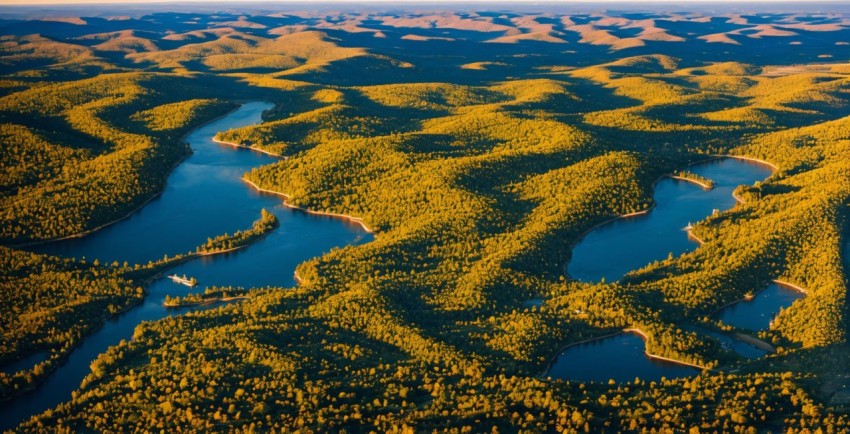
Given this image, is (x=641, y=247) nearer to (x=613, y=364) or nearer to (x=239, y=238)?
(x=613, y=364)

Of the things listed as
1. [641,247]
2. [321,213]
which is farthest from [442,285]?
[321,213]

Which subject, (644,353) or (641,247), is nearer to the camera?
(644,353)

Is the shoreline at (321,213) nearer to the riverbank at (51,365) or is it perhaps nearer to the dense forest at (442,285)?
the dense forest at (442,285)

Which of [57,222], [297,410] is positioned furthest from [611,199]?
[57,222]

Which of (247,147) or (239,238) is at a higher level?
(247,147)

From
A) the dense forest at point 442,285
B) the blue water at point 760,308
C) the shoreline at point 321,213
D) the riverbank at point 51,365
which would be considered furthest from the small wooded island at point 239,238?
the blue water at point 760,308

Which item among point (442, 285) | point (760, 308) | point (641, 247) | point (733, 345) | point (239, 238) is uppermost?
point (442, 285)
